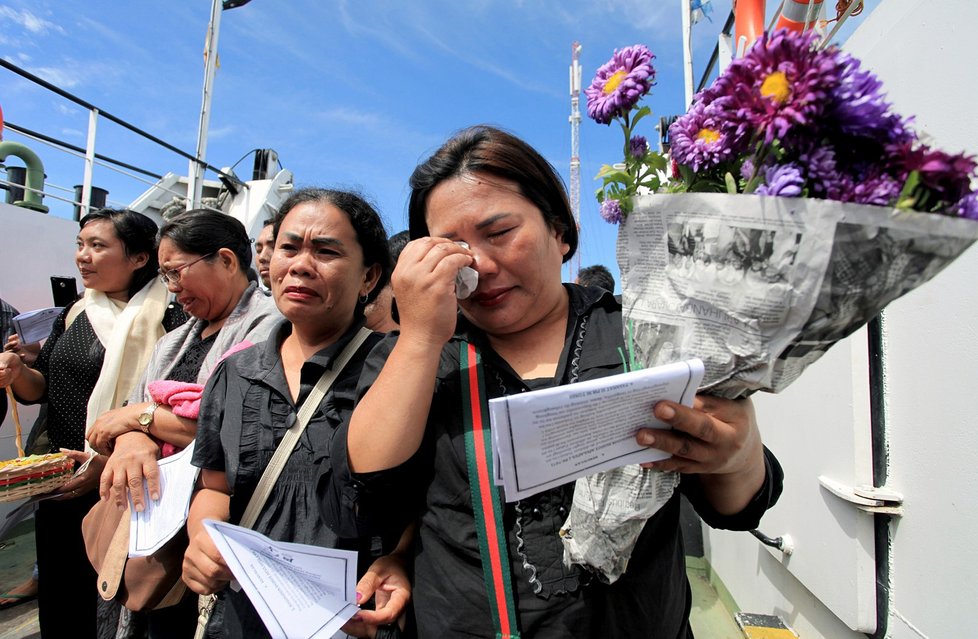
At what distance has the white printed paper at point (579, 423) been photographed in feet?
2.25

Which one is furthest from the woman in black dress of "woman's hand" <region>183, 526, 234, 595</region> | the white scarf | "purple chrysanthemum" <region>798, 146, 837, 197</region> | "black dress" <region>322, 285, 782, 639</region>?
the white scarf

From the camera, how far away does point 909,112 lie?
167cm

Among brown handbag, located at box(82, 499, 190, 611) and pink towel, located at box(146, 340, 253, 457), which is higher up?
pink towel, located at box(146, 340, 253, 457)

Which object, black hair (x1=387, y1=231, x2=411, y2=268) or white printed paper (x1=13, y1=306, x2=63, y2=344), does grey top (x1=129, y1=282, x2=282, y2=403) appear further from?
white printed paper (x1=13, y1=306, x2=63, y2=344)

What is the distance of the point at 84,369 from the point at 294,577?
94.1 inches

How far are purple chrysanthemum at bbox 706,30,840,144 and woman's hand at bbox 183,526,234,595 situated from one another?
159 centimetres

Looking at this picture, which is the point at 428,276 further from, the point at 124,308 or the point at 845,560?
the point at 124,308

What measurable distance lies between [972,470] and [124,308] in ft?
12.7

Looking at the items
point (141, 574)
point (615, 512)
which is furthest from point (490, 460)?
point (141, 574)

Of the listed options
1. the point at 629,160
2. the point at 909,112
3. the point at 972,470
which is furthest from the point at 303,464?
the point at 909,112

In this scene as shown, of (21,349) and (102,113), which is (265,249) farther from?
(102,113)

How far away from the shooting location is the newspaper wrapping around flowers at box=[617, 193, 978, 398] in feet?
1.95

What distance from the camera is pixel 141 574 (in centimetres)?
165

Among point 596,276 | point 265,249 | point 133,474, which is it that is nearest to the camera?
point 133,474
